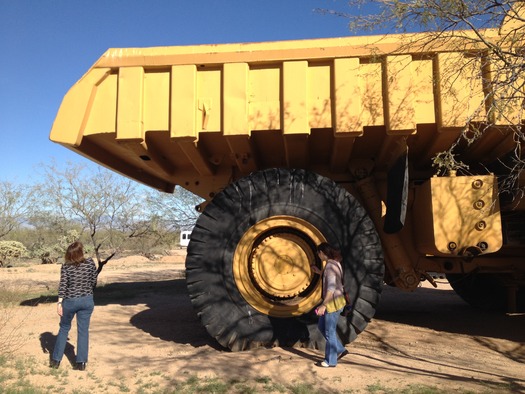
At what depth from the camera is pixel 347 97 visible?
430 cm

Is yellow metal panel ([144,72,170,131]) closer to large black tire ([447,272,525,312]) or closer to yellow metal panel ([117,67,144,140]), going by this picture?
yellow metal panel ([117,67,144,140])

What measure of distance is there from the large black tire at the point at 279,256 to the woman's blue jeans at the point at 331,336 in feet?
0.88

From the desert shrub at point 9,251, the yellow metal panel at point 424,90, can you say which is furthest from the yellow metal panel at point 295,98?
the desert shrub at point 9,251

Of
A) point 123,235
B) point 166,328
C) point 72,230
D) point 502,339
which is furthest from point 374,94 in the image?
point 72,230

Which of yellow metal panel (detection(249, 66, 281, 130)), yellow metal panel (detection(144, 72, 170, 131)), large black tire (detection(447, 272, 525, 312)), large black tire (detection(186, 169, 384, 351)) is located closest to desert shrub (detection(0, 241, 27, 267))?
yellow metal panel (detection(144, 72, 170, 131))

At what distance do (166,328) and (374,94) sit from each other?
4.00 metres

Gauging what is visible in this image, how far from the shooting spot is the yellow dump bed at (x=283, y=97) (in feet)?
13.9

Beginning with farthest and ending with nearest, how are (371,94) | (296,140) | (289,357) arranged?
1. (296,140)
2. (371,94)
3. (289,357)

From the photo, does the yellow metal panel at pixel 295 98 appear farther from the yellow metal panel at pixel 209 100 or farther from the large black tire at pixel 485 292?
the large black tire at pixel 485 292

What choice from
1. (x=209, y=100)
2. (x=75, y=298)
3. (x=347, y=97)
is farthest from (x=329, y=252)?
(x=75, y=298)

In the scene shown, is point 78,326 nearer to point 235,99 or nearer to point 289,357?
point 289,357

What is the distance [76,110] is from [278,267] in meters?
2.79

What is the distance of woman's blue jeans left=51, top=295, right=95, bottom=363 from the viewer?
4055 millimetres

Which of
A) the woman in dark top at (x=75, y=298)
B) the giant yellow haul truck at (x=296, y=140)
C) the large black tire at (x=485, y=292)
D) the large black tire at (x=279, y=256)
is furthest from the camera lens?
the large black tire at (x=485, y=292)
